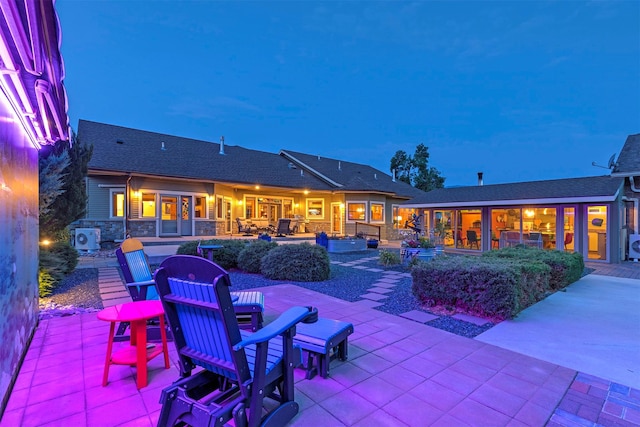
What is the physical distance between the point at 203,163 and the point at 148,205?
3.47m

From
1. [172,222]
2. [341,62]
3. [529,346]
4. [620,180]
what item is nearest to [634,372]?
[529,346]

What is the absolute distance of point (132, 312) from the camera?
92.7 inches

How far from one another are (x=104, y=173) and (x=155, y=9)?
31461mm

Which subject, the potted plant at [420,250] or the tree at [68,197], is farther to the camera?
the potted plant at [420,250]

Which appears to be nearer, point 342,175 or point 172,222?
point 172,222

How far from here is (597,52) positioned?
45156 millimetres

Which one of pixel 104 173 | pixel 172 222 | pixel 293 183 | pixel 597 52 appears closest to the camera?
pixel 104 173

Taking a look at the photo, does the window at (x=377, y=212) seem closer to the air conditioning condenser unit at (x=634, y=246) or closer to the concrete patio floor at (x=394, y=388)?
the air conditioning condenser unit at (x=634, y=246)

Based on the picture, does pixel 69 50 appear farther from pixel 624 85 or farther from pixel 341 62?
pixel 624 85

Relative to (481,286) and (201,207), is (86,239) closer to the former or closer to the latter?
(201,207)

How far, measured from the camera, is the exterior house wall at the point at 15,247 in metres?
2.10

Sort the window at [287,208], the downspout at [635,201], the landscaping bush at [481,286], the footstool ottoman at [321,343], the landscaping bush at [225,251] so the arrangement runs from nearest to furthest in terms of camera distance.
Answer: the footstool ottoman at [321,343] → the landscaping bush at [481,286] → the landscaping bush at [225,251] → the downspout at [635,201] → the window at [287,208]

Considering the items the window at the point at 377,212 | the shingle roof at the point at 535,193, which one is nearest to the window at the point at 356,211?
the window at the point at 377,212

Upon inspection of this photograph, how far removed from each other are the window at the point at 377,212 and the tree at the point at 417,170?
14306 millimetres
